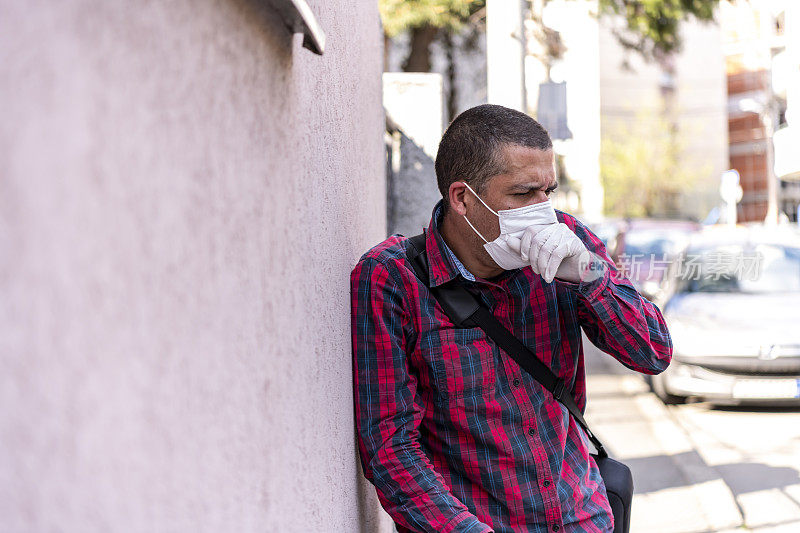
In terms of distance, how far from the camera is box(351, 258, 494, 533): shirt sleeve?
2.00m

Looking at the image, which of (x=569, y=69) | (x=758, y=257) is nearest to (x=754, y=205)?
(x=569, y=69)

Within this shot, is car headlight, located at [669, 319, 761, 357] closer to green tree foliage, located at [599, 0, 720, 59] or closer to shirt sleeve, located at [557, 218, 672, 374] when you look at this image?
green tree foliage, located at [599, 0, 720, 59]

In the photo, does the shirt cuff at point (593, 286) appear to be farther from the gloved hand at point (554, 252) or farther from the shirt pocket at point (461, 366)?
the shirt pocket at point (461, 366)

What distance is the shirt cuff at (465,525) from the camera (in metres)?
1.96

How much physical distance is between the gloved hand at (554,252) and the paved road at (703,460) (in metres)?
3.31

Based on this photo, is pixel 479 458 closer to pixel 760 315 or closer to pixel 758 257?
pixel 760 315

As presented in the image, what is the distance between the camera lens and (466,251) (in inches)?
90.5

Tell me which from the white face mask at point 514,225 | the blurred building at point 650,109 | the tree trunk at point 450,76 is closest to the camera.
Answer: the white face mask at point 514,225

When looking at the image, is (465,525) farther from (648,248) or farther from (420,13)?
(648,248)

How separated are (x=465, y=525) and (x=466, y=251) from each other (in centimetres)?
72

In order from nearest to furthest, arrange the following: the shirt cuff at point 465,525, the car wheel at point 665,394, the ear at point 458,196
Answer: the shirt cuff at point 465,525 → the ear at point 458,196 → the car wheel at point 665,394

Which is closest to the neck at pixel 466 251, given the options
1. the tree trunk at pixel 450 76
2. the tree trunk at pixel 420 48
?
the tree trunk at pixel 420 48

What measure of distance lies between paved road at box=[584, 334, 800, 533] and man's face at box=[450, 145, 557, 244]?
332 cm

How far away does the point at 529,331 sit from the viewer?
2238mm
